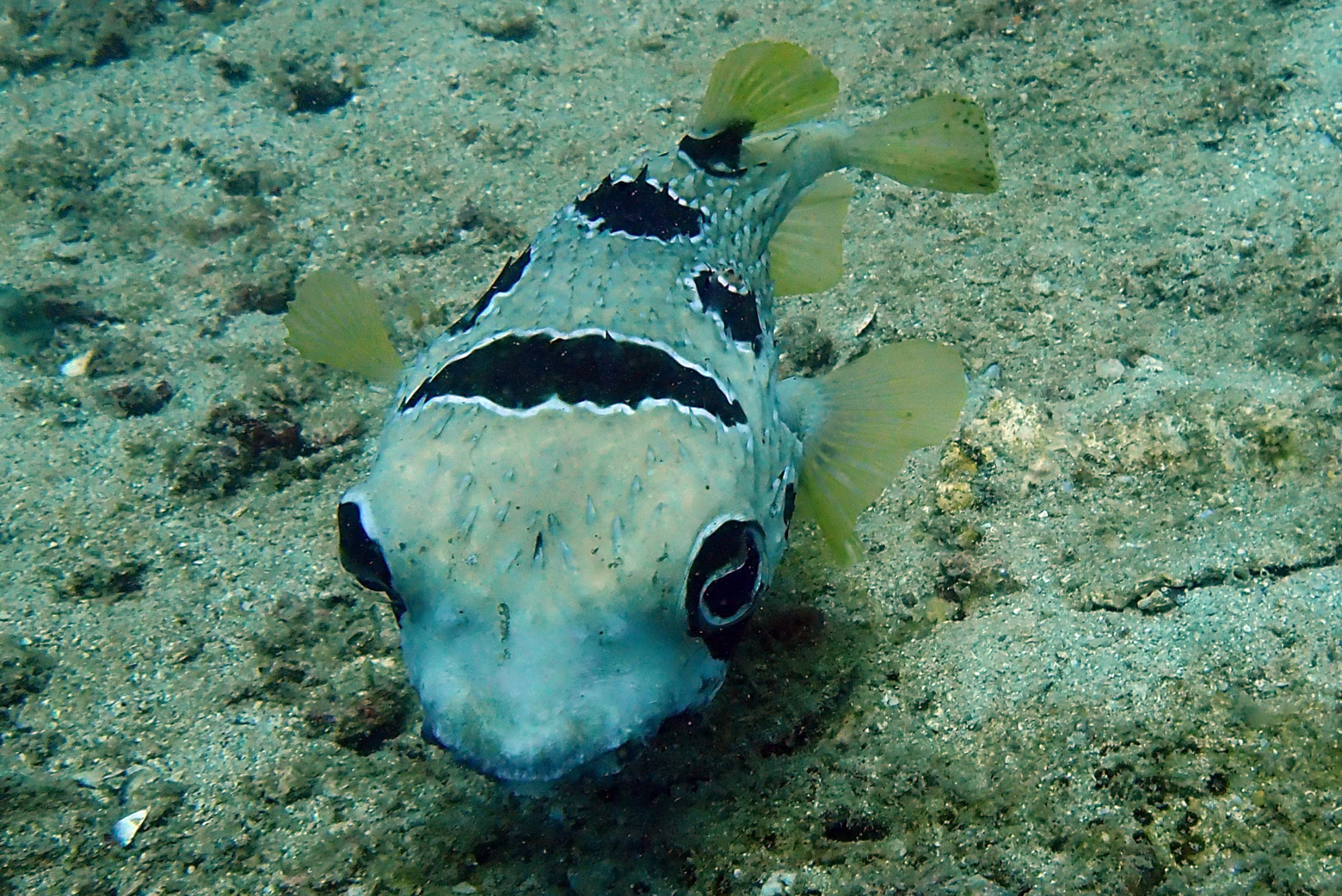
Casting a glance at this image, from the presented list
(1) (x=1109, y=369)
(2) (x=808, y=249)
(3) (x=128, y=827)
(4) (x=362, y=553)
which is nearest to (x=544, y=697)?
(4) (x=362, y=553)

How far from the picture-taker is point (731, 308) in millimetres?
2994

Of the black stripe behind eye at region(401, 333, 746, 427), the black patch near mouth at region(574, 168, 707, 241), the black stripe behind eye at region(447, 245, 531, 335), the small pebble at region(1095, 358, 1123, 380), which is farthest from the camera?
the small pebble at region(1095, 358, 1123, 380)

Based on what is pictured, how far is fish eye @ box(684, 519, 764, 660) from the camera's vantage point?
6.71ft

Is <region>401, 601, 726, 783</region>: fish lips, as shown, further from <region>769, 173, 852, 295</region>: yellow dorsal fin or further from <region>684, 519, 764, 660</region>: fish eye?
<region>769, 173, 852, 295</region>: yellow dorsal fin

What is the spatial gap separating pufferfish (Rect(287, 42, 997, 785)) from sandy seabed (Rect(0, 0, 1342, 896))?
369mm

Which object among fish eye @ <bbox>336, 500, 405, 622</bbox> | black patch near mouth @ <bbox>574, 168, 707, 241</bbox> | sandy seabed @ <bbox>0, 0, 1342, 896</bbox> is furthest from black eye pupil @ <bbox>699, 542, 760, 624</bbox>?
black patch near mouth @ <bbox>574, 168, 707, 241</bbox>

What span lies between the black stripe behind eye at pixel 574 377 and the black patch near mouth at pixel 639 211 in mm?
926

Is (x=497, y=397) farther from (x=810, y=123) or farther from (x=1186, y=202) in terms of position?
(x=1186, y=202)

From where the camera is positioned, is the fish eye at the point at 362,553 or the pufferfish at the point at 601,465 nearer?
the pufferfish at the point at 601,465

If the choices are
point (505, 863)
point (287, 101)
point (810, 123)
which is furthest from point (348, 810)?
point (287, 101)

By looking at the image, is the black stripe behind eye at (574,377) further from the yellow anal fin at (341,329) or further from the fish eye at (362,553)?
the yellow anal fin at (341,329)

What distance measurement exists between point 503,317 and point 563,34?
6074 millimetres

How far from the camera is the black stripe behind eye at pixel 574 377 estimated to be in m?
2.25

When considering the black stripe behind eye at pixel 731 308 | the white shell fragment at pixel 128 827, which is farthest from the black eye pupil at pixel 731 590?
the white shell fragment at pixel 128 827
